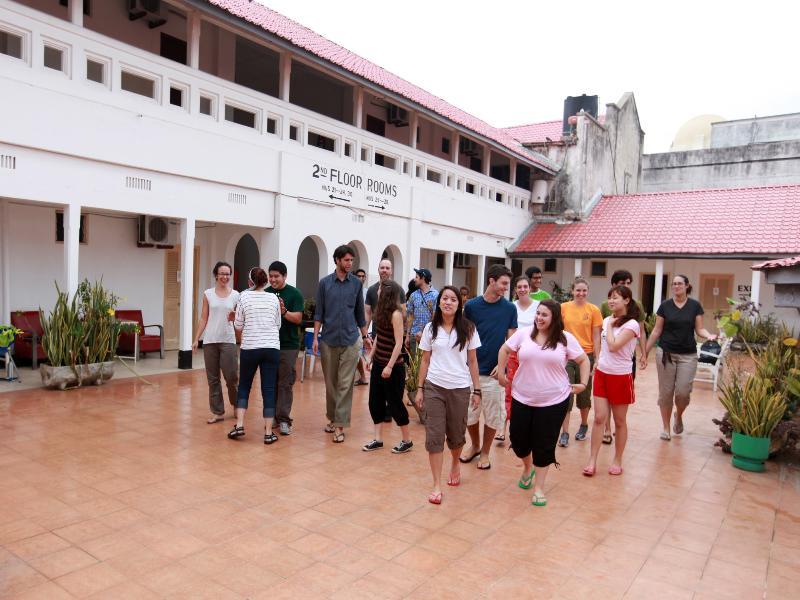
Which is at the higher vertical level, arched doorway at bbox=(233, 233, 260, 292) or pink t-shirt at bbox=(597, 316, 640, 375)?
arched doorway at bbox=(233, 233, 260, 292)

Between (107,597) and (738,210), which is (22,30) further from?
(738,210)

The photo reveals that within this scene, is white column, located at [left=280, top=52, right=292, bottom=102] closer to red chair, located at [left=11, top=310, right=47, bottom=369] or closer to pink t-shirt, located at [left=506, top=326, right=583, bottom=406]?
red chair, located at [left=11, top=310, right=47, bottom=369]

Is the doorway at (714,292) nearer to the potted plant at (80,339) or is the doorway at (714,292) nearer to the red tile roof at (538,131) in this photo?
the red tile roof at (538,131)

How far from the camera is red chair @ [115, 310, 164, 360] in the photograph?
1096 cm

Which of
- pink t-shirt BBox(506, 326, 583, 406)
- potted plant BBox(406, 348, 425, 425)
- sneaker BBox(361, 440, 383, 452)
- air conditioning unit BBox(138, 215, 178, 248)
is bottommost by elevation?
sneaker BBox(361, 440, 383, 452)

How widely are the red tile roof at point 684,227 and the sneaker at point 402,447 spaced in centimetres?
1561

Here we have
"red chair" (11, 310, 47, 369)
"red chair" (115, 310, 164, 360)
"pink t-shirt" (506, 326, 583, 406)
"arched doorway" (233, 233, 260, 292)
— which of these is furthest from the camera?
"arched doorway" (233, 233, 260, 292)

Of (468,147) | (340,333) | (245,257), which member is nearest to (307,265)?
(245,257)

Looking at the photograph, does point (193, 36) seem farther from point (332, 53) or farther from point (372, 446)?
point (372, 446)

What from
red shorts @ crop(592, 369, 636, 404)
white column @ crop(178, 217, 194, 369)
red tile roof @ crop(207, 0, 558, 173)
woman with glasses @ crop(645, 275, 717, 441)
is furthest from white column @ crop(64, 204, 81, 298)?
woman with glasses @ crop(645, 275, 717, 441)

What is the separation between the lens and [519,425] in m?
4.98

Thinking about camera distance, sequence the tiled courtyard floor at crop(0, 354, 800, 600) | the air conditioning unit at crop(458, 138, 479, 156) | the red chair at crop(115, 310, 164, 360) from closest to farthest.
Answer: the tiled courtyard floor at crop(0, 354, 800, 600), the red chair at crop(115, 310, 164, 360), the air conditioning unit at crop(458, 138, 479, 156)

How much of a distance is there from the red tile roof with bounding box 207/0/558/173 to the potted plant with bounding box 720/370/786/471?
9.11 m

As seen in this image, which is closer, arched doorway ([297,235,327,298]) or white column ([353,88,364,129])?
white column ([353,88,364,129])
